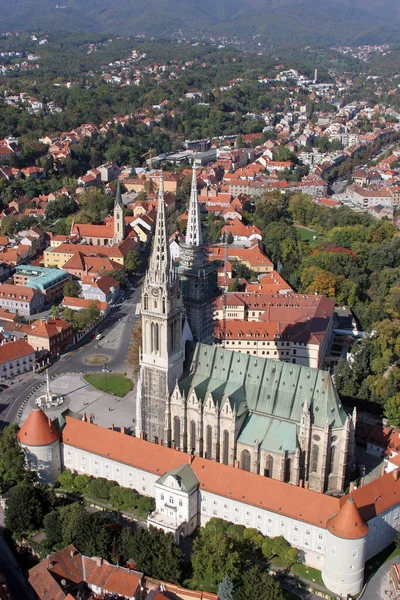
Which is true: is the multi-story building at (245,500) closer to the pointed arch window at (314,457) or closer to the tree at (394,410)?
the pointed arch window at (314,457)

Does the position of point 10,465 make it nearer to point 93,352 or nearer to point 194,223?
point 194,223

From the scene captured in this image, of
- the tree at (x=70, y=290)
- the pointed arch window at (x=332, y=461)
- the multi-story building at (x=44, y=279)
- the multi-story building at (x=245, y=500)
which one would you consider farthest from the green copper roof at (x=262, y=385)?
the multi-story building at (x=44, y=279)

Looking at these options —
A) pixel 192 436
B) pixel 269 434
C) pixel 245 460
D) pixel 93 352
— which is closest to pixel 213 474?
pixel 245 460

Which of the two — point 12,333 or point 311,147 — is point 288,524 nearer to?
point 12,333

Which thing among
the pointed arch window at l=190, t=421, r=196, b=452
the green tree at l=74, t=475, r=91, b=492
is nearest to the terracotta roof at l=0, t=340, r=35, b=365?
the green tree at l=74, t=475, r=91, b=492

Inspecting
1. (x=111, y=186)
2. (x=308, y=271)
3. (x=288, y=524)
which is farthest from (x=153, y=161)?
(x=288, y=524)

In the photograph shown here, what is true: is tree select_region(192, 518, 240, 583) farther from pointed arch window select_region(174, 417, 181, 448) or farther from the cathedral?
pointed arch window select_region(174, 417, 181, 448)
